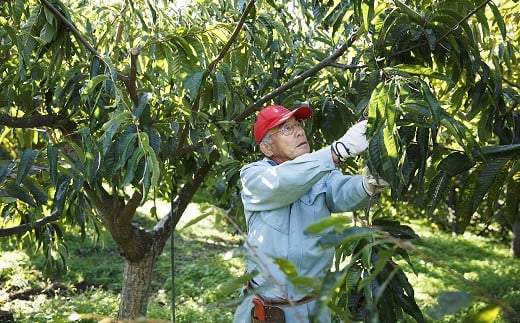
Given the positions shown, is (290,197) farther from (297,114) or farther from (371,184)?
(297,114)

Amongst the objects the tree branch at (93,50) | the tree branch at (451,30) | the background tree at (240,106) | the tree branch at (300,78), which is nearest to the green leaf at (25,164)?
the background tree at (240,106)

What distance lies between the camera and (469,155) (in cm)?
150

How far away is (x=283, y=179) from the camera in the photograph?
1699 millimetres

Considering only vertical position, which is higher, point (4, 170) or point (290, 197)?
point (4, 170)

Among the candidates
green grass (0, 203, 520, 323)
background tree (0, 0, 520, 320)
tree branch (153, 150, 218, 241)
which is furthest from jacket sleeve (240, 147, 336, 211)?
green grass (0, 203, 520, 323)

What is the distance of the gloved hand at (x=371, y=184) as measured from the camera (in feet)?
5.57

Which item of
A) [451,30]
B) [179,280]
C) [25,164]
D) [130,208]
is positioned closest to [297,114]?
[451,30]

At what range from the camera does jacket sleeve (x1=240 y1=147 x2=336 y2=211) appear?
1.67m

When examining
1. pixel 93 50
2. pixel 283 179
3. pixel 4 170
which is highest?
pixel 93 50

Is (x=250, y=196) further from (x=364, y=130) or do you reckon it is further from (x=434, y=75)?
(x=434, y=75)

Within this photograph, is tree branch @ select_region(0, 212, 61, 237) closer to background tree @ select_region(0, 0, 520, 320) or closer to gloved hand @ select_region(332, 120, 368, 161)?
background tree @ select_region(0, 0, 520, 320)

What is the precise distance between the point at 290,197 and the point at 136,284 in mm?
1679

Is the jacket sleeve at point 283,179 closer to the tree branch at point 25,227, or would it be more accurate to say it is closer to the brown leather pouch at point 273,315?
the brown leather pouch at point 273,315

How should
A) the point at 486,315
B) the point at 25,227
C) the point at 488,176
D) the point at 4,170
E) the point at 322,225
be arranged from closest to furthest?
the point at 486,315
the point at 322,225
the point at 488,176
the point at 4,170
the point at 25,227
